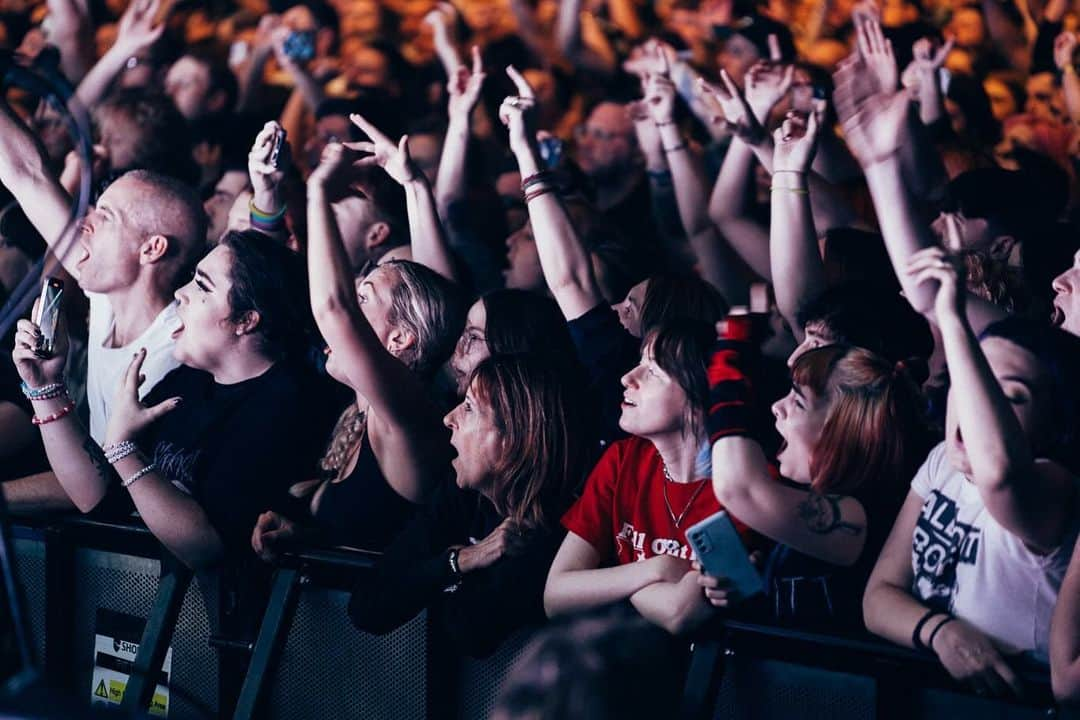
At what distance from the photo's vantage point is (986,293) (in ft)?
8.98

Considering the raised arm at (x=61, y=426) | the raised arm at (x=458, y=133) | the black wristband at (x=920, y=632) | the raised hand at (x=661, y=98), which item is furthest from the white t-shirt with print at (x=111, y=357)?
the black wristband at (x=920, y=632)

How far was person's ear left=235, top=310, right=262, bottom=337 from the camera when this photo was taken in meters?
2.83

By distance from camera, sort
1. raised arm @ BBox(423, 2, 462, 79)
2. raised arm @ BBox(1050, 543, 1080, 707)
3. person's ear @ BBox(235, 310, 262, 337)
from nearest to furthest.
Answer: raised arm @ BBox(1050, 543, 1080, 707)
person's ear @ BBox(235, 310, 262, 337)
raised arm @ BBox(423, 2, 462, 79)

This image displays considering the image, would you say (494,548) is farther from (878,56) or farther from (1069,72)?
(1069,72)

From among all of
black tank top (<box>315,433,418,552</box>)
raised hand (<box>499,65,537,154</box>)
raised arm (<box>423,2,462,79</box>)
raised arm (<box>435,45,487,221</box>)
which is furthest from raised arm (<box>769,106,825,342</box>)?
raised arm (<box>423,2,462,79</box>)

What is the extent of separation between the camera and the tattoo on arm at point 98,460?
9.25ft

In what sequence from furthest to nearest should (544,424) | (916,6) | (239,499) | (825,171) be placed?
(916,6) < (825,171) < (239,499) < (544,424)

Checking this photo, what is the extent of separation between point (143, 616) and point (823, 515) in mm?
1289

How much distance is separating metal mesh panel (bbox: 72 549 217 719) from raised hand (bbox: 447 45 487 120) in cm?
156

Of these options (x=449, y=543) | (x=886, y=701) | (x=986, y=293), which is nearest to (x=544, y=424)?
(x=449, y=543)

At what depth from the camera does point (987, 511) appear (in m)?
1.95

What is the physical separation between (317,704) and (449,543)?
35 cm

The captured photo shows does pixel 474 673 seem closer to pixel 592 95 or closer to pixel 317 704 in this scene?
pixel 317 704

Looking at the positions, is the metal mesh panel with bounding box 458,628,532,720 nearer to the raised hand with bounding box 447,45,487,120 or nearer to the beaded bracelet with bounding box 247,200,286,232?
the beaded bracelet with bounding box 247,200,286,232
